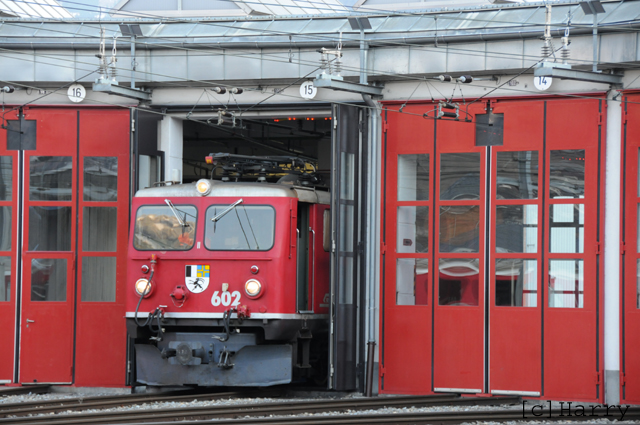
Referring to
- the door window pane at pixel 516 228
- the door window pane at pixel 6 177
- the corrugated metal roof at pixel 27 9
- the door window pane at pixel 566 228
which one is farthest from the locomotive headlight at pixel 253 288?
the corrugated metal roof at pixel 27 9

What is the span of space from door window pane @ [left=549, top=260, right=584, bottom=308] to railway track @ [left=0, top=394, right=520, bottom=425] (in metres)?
1.54

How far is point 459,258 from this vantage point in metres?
13.8

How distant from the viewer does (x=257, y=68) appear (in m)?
14.4

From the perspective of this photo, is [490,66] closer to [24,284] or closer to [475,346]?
[475,346]

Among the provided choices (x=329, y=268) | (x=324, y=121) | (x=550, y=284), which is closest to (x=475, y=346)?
(x=550, y=284)

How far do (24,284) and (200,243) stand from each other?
142 inches

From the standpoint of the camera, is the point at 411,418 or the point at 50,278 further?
the point at 50,278

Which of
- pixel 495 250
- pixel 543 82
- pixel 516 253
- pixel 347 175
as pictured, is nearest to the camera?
pixel 543 82

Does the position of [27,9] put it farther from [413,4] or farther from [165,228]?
[413,4]

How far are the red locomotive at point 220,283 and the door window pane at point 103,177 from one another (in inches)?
65.4

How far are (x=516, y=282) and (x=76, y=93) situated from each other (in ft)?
24.4

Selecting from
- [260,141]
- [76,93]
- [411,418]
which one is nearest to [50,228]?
[76,93]

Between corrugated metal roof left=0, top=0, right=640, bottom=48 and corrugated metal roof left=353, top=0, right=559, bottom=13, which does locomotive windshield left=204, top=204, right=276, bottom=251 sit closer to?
corrugated metal roof left=0, top=0, right=640, bottom=48

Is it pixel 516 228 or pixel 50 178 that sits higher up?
pixel 50 178
